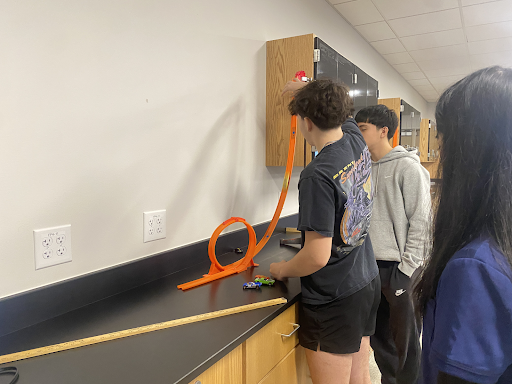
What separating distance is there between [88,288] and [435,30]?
3.80 metres

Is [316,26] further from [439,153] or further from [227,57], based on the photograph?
[439,153]

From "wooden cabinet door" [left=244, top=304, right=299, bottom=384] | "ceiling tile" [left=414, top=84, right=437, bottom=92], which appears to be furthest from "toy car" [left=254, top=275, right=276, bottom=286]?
"ceiling tile" [left=414, top=84, right=437, bottom=92]

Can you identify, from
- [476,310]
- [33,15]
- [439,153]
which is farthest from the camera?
[33,15]

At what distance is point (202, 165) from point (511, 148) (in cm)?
127

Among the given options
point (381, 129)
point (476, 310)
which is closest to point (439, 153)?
point (476, 310)

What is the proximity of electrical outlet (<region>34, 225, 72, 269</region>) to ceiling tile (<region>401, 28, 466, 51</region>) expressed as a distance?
3827 millimetres

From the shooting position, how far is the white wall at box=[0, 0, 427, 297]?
976 millimetres

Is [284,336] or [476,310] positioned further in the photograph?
[284,336]

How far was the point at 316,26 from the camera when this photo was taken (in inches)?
104

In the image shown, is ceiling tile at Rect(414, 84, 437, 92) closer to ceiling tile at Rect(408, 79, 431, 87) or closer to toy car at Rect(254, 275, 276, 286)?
ceiling tile at Rect(408, 79, 431, 87)

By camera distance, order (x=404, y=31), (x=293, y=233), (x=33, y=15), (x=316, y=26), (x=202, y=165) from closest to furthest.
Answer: (x=33, y=15), (x=202, y=165), (x=293, y=233), (x=316, y=26), (x=404, y=31)

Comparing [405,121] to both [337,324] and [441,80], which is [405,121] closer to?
[441,80]

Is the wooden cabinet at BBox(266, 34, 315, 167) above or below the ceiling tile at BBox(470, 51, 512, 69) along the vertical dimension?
below

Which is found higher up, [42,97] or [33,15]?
[33,15]
